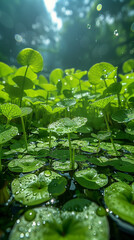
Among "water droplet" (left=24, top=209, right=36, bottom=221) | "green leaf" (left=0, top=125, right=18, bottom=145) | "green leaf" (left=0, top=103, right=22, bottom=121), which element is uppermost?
"green leaf" (left=0, top=103, right=22, bottom=121)

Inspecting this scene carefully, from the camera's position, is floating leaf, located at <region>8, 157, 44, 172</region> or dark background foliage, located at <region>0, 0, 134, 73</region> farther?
dark background foliage, located at <region>0, 0, 134, 73</region>

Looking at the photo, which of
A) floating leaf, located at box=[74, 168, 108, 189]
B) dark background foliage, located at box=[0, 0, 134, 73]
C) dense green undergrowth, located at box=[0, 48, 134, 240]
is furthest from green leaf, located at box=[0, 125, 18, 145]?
dark background foliage, located at box=[0, 0, 134, 73]

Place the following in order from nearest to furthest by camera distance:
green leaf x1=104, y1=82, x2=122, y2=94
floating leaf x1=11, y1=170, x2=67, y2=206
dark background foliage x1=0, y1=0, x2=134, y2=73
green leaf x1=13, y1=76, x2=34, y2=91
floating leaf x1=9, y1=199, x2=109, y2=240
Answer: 1. floating leaf x1=9, y1=199, x2=109, y2=240
2. floating leaf x1=11, y1=170, x2=67, y2=206
3. green leaf x1=104, y1=82, x2=122, y2=94
4. green leaf x1=13, y1=76, x2=34, y2=91
5. dark background foliage x1=0, y1=0, x2=134, y2=73

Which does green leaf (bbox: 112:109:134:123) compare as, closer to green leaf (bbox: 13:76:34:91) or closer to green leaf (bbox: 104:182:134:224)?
green leaf (bbox: 104:182:134:224)

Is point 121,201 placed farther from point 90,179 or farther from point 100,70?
point 100,70

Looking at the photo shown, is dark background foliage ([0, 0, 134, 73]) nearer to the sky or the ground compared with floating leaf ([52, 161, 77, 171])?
nearer to the sky

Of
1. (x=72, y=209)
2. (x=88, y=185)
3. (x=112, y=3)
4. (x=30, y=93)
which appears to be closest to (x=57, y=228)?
(x=72, y=209)

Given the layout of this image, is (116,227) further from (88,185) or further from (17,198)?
(17,198)

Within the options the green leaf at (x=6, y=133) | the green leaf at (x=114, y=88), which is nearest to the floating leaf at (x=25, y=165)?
the green leaf at (x=6, y=133)
